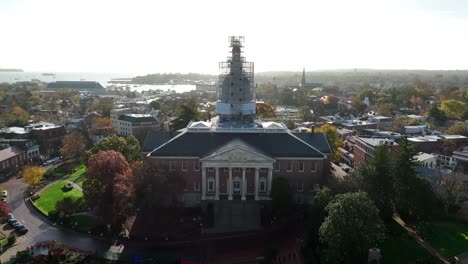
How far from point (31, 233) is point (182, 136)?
74.3 feet

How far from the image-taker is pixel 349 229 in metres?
32.9

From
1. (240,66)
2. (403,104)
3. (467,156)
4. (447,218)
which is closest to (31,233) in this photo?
(240,66)

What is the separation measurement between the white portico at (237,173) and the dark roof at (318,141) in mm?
9723

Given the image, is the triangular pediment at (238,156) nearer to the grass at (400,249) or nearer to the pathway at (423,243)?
the grass at (400,249)

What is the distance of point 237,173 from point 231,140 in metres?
5.23

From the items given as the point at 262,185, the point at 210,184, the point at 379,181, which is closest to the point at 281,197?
the point at 262,185

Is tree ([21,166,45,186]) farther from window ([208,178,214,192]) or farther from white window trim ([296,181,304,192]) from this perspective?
white window trim ([296,181,304,192])

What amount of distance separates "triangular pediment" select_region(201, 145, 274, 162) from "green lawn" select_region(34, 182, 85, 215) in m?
20.7

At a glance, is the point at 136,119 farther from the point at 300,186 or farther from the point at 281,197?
the point at 281,197

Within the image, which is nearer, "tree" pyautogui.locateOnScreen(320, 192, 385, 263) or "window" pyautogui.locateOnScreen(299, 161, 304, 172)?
"tree" pyautogui.locateOnScreen(320, 192, 385, 263)

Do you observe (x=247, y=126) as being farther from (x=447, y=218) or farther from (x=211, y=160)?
(x=447, y=218)

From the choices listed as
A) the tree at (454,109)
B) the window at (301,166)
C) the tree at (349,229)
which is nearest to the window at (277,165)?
the window at (301,166)

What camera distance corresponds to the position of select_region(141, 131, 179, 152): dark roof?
56434mm

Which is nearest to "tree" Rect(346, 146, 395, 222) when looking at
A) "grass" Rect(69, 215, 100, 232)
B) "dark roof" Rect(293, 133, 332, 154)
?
"dark roof" Rect(293, 133, 332, 154)
